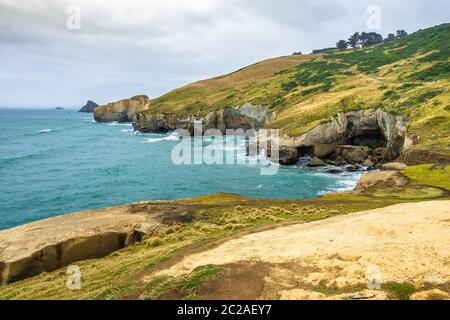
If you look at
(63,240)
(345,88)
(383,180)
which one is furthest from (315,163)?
(63,240)

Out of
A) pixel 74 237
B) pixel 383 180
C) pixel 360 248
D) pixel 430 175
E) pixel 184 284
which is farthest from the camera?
pixel 383 180

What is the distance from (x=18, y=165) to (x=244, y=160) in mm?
44750

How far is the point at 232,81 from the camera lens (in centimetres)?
17825

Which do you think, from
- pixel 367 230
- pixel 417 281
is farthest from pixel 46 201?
pixel 417 281

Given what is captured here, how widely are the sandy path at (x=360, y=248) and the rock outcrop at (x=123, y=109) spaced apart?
167709mm

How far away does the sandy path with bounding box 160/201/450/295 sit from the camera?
47.1ft

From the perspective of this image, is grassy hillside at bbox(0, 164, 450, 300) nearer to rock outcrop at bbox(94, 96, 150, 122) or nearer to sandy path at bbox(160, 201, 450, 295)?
sandy path at bbox(160, 201, 450, 295)

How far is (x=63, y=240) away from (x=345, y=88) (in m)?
94.0

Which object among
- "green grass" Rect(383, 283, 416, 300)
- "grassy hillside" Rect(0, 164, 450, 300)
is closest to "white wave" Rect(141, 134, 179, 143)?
"grassy hillside" Rect(0, 164, 450, 300)

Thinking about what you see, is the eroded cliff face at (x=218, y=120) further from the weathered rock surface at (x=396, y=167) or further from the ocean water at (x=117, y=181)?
the weathered rock surface at (x=396, y=167)

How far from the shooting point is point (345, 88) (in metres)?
106

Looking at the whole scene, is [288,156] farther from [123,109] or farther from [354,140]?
[123,109]

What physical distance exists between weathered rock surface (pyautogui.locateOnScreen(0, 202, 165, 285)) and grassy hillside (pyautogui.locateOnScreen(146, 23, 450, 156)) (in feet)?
147

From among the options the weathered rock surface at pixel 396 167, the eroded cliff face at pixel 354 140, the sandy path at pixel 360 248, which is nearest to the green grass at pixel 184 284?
the sandy path at pixel 360 248
